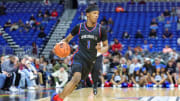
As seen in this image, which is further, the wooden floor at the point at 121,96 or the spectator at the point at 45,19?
the spectator at the point at 45,19

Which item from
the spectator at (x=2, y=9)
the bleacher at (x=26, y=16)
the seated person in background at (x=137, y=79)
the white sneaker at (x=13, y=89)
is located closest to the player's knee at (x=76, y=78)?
the white sneaker at (x=13, y=89)

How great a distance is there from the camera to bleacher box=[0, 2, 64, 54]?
19062 millimetres

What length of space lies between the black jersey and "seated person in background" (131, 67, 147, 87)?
24.4ft

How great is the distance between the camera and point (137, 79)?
12766 mm

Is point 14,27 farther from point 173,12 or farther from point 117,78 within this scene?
point 117,78

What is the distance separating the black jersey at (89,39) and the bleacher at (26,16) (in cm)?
1353

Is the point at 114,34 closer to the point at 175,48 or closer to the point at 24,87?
the point at 175,48

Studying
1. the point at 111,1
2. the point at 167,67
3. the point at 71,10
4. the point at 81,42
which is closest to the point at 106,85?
the point at 167,67

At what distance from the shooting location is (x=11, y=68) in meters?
10.1

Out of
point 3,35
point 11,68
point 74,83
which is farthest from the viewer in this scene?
point 3,35

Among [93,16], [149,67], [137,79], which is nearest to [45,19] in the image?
[137,79]

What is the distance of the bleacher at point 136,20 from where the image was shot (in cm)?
1728

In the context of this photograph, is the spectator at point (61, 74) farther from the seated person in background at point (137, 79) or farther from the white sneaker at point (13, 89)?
the white sneaker at point (13, 89)

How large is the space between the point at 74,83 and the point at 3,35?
1618 cm
